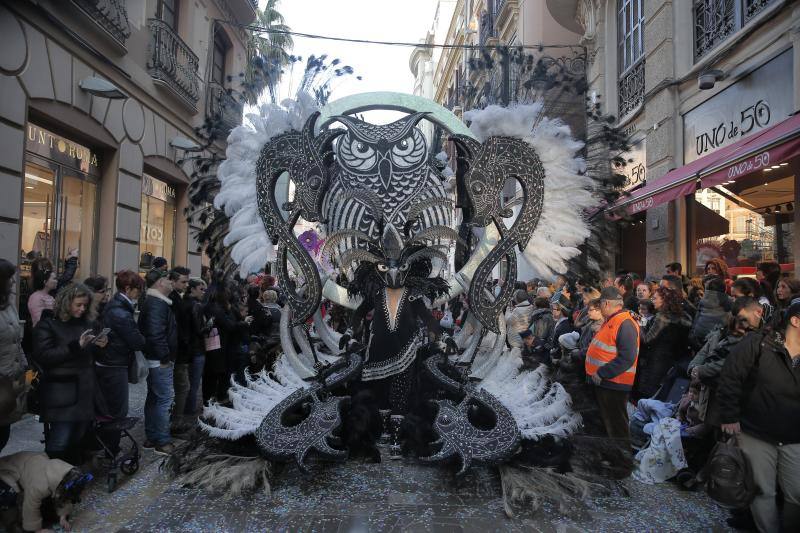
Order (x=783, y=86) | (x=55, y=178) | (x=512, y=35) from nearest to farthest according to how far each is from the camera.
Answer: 1. (x=783, y=86)
2. (x=55, y=178)
3. (x=512, y=35)

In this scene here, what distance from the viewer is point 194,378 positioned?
5547 mm

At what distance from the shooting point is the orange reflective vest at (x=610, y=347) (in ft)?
14.7

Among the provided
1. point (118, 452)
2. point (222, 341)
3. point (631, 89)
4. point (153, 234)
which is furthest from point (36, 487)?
point (631, 89)

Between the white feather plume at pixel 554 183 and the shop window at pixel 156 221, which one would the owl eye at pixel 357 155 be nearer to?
the white feather plume at pixel 554 183

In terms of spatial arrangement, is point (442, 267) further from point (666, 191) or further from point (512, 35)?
point (512, 35)

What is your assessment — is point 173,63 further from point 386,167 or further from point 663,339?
point 663,339

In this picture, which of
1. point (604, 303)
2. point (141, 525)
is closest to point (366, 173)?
point (604, 303)

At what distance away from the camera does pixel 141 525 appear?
3.23 metres

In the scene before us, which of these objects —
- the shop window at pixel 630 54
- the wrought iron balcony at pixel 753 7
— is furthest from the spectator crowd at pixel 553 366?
the shop window at pixel 630 54

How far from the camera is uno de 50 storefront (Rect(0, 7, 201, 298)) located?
20.8 feet

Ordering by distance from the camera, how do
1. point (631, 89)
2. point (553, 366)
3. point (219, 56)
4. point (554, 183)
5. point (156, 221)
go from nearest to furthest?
point (554, 183) → point (553, 366) → point (156, 221) → point (631, 89) → point (219, 56)

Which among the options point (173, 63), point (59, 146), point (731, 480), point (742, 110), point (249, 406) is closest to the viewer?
point (731, 480)

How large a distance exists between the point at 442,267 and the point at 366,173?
1062mm

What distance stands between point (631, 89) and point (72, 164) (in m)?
9.79
